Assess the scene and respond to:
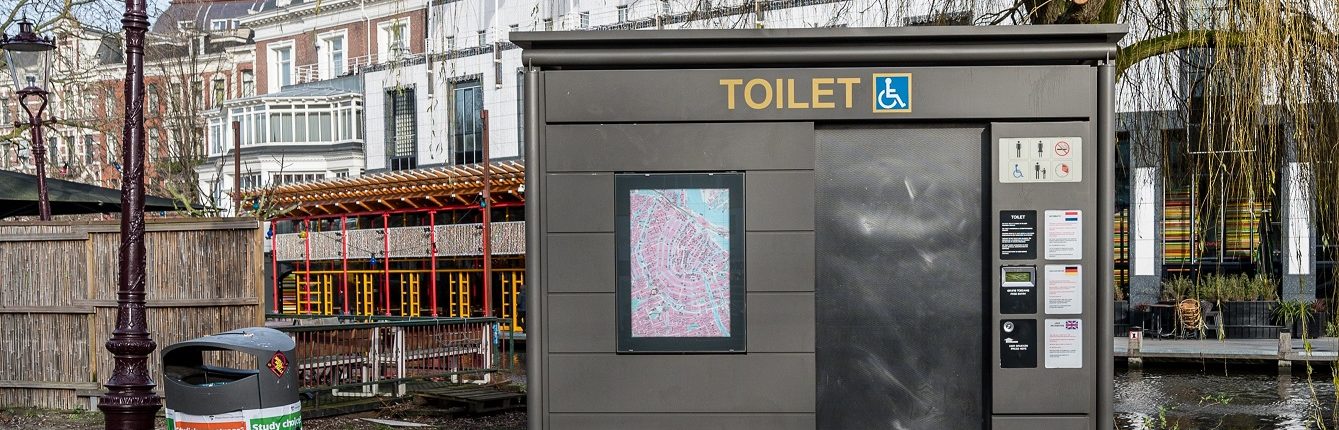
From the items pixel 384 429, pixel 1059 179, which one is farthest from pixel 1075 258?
pixel 384 429

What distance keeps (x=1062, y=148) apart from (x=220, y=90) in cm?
5298

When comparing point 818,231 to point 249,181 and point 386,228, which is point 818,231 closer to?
point 386,228

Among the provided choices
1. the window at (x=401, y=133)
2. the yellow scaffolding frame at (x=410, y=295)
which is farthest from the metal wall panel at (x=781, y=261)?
the window at (x=401, y=133)

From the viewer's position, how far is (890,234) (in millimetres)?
6613

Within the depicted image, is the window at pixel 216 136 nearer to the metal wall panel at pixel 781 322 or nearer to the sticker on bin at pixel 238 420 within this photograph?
the sticker on bin at pixel 238 420

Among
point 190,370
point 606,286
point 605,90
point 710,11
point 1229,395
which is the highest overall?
point 710,11

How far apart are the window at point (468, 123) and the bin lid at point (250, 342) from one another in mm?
34275

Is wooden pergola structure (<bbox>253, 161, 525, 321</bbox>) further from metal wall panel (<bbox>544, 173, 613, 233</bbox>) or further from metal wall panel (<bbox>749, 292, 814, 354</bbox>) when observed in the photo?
metal wall panel (<bbox>749, 292, 814, 354</bbox>)

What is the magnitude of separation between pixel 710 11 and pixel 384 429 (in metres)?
5.11

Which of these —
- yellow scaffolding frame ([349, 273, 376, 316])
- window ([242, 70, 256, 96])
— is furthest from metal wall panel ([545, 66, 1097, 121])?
window ([242, 70, 256, 96])

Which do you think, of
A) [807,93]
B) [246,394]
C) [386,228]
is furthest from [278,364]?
[386,228]

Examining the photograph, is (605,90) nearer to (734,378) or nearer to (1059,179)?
(734,378)

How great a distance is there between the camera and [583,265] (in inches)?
259

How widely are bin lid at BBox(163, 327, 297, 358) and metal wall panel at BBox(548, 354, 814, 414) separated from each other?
1867mm
